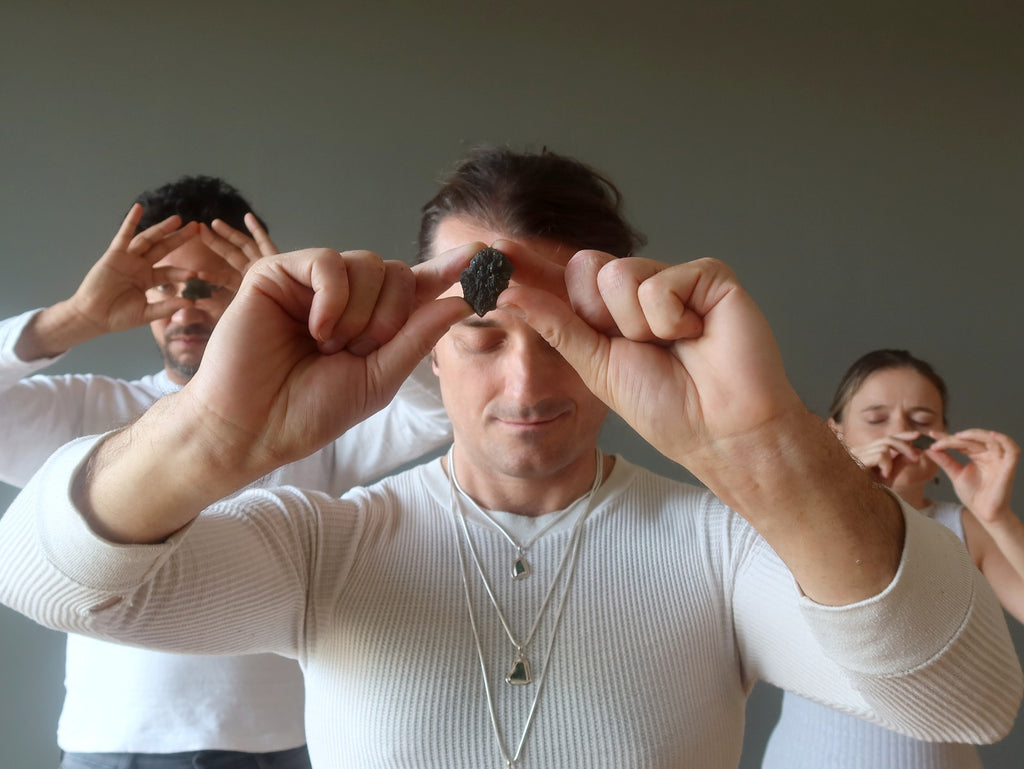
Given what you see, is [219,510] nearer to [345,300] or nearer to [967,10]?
[345,300]

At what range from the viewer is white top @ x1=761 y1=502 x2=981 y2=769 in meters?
1.37

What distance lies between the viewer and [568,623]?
0.94 metres

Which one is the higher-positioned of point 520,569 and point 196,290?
point 196,290

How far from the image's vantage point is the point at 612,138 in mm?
2227

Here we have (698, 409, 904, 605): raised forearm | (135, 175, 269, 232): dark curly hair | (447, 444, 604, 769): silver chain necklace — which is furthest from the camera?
(135, 175, 269, 232): dark curly hair

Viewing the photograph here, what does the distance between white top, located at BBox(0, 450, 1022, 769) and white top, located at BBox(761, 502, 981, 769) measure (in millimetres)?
599

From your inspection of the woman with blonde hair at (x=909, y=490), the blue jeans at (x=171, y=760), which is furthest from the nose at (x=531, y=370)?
the blue jeans at (x=171, y=760)

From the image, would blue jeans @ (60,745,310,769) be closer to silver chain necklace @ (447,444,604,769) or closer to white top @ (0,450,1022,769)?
white top @ (0,450,1022,769)

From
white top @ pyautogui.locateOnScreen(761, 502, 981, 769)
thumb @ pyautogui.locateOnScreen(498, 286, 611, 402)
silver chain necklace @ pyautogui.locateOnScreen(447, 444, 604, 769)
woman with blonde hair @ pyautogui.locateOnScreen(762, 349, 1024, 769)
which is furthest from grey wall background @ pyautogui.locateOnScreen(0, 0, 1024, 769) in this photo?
thumb @ pyautogui.locateOnScreen(498, 286, 611, 402)

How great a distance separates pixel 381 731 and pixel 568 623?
0.83 feet

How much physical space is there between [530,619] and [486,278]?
45 centimetres

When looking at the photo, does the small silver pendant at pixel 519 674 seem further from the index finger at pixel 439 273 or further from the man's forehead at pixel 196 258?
the man's forehead at pixel 196 258

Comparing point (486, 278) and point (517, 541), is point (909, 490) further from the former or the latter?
point (486, 278)

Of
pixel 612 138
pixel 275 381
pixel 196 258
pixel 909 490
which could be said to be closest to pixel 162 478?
pixel 275 381
